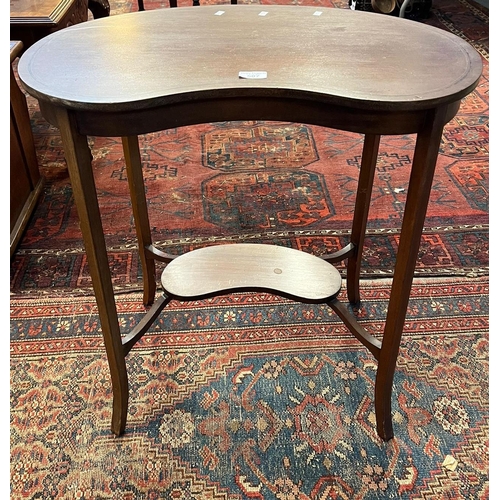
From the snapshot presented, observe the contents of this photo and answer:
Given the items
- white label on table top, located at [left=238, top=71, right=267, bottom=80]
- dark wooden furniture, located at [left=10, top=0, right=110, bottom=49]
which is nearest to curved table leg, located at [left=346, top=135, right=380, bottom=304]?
white label on table top, located at [left=238, top=71, right=267, bottom=80]

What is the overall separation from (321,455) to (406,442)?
26cm

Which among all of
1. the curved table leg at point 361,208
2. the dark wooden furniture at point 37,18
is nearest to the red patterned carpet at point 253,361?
the curved table leg at point 361,208

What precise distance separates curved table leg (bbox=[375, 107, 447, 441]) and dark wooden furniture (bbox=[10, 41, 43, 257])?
1.61 m

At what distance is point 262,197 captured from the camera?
8.62 ft

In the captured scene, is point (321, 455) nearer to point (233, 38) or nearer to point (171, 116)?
point (171, 116)

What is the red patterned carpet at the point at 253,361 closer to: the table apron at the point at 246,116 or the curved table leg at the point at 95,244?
the curved table leg at the point at 95,244

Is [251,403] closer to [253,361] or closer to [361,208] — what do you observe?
[253,361]

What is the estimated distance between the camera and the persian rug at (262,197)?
225 centimetres

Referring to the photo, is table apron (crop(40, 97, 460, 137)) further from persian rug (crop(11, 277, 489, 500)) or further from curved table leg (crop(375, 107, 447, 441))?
persian rug (crop(11, 277, 489, 500))

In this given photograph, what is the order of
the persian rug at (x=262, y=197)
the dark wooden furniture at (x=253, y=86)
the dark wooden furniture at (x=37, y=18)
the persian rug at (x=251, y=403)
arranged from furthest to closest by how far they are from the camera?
1. the dark wooden furniture at (x=37, y=18)
2. the persian rug at (x=262, y=197)
3. the persian rug at (x=251, y=403)
4. the dark wooden furniture at (x=253, y=86)

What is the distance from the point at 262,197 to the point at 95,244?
4.69 feet

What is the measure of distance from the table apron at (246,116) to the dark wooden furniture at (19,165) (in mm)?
1280

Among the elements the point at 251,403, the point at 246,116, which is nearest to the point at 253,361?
the point at 251,403

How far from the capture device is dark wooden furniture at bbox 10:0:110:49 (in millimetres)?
2361
